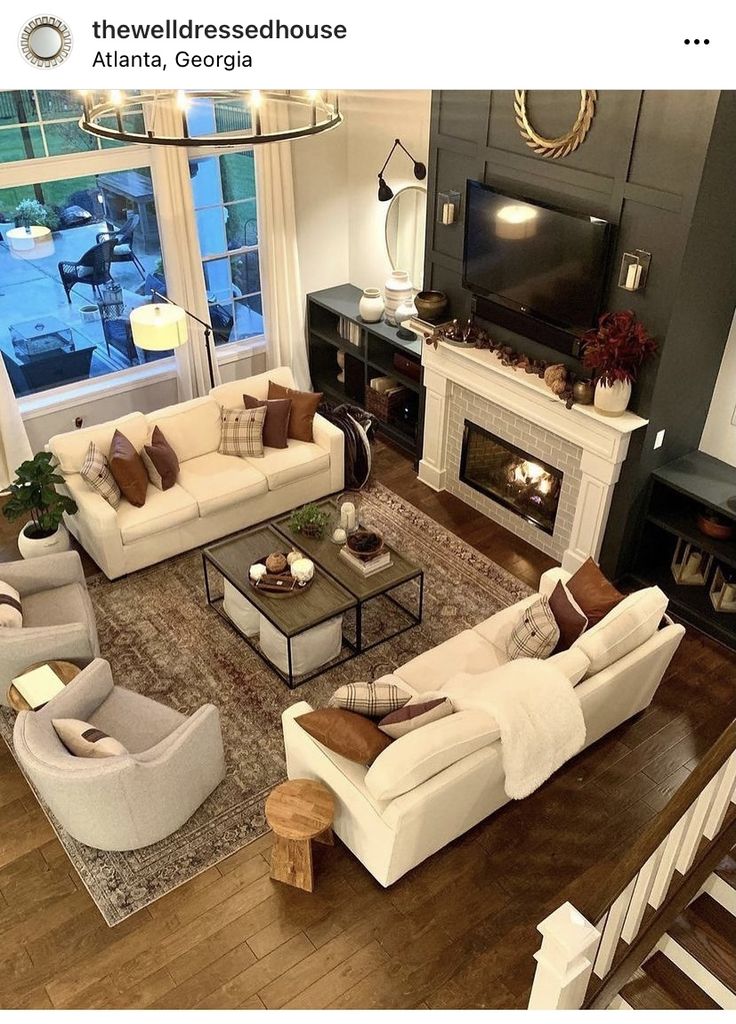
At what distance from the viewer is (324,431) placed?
592 cm

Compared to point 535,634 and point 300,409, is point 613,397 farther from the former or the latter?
point 300,409

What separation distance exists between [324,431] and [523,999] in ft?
12.1

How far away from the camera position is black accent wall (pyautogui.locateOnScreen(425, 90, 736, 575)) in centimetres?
402

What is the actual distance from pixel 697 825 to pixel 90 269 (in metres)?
5.45

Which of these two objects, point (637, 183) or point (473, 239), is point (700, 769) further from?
point (473, 239)

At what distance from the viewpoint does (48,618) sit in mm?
4430

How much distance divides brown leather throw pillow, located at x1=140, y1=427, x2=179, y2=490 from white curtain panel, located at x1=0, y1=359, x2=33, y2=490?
1109mm

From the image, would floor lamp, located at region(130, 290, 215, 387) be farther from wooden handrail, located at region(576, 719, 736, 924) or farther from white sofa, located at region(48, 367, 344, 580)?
wooden handrail, located at region(576, 719, 736, 924)

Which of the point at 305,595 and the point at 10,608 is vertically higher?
the point at 10,608

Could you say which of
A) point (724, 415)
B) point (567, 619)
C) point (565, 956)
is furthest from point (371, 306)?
point (565, 956)

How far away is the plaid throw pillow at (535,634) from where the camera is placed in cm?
395
